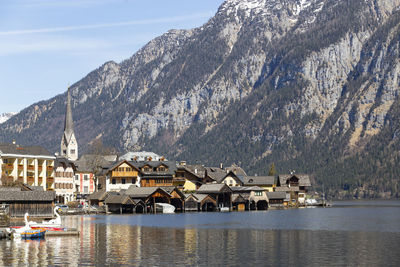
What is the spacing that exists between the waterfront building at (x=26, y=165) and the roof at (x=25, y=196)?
1477 inches

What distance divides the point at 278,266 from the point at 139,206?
4561 inches

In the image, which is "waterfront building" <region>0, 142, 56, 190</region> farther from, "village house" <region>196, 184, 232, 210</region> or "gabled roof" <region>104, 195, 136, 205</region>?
"village house" <region>196, 184, 232, 210</region>

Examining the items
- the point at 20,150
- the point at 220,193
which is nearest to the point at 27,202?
the point at 20,150

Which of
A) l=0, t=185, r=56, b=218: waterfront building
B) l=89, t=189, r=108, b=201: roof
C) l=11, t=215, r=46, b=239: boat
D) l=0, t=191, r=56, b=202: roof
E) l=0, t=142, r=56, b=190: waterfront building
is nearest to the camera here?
l=11, t=215, r=46, b=239: boat

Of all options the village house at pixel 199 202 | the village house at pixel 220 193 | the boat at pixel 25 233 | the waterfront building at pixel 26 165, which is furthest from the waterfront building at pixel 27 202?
the village house at pixel 220 193

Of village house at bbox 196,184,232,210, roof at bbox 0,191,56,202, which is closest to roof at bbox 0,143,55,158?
village house at bbox 196,184,232,210

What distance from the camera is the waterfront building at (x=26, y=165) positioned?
175375mm

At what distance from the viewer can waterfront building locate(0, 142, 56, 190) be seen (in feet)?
575

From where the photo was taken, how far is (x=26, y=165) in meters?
181

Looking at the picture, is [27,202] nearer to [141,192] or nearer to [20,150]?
[141,192]

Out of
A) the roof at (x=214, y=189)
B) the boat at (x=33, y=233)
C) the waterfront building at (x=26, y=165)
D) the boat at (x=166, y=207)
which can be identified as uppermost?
the waterfront building at (x=26, y=165)

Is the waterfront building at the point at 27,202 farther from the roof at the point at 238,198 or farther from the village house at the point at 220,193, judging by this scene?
the roof at the point at 238,198

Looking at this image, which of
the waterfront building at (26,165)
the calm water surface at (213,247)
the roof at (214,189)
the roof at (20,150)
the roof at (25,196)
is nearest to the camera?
the calm water surface at (213,247)

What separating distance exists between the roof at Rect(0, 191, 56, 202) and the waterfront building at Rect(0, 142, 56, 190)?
3752cm
